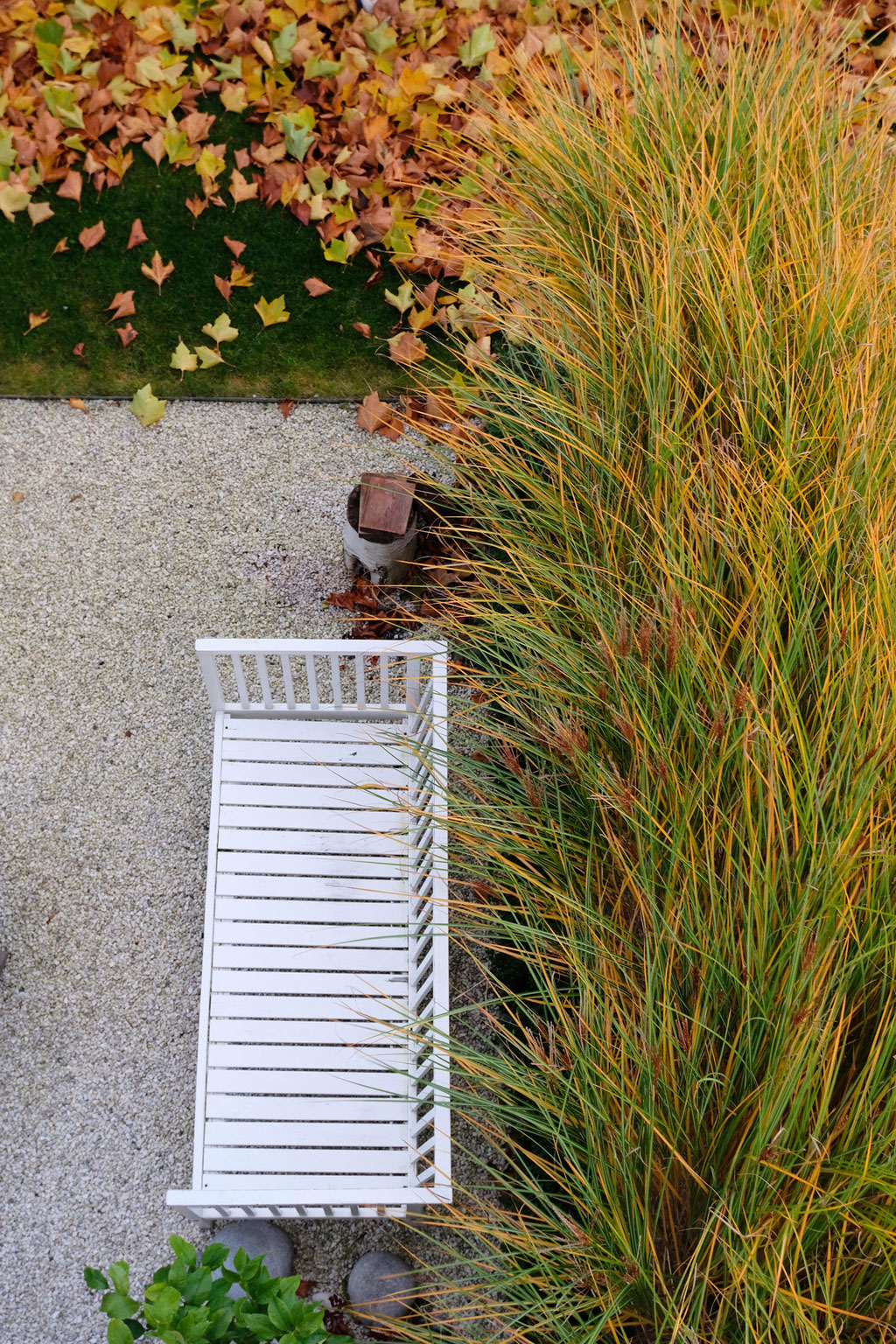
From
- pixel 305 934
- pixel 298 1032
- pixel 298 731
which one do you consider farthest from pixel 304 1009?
pixel 298 731

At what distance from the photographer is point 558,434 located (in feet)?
7.28

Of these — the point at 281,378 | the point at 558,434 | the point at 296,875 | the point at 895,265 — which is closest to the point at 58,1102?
the point at 296,875

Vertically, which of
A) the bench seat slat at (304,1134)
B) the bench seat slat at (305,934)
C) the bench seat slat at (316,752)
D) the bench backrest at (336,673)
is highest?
the bench backrest at (336,673)

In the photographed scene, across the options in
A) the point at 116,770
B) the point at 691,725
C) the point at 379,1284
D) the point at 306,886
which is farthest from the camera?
the point at 116,770

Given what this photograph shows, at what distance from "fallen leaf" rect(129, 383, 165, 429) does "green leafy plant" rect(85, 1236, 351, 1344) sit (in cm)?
242

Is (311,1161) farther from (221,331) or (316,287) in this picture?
(316,287)

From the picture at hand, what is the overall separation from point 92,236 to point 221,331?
0.60 meters

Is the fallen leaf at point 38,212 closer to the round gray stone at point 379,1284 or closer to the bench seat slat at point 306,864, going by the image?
the bench seat slat at point 306,864

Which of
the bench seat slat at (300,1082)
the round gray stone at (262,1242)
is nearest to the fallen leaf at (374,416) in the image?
the bench seat slat at (300,1082)

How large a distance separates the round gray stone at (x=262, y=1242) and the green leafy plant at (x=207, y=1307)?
0.52 m

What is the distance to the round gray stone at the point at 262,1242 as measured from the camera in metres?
2.15

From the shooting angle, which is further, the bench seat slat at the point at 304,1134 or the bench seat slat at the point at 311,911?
the bench seat slat at the point at 311,911

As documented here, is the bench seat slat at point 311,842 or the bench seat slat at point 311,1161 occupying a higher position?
the bench seat slat at point 311,842

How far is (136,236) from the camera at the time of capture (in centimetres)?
335
